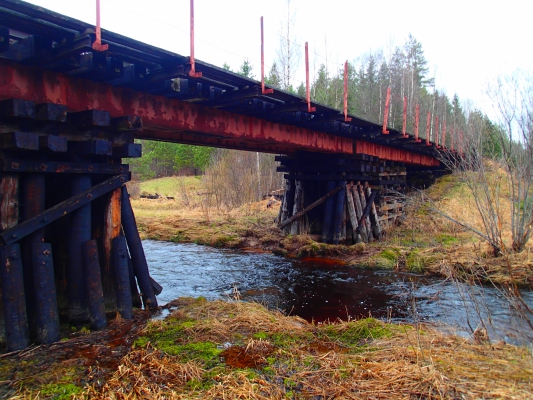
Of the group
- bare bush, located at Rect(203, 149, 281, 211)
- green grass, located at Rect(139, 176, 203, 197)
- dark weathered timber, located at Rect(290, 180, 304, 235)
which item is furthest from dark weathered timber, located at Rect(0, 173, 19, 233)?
green grass, located at Rect(139, 176, 203, 197)

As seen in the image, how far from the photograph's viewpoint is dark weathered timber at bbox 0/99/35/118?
4.50 m

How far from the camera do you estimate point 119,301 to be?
5.44m

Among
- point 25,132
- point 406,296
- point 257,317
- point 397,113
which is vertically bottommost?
point 406,296

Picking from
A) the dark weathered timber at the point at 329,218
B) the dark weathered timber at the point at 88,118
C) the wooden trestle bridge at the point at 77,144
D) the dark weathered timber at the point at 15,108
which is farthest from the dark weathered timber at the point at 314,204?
the dark weathered timber at the point at 15,108

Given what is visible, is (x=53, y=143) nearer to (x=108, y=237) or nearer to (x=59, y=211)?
(x=59, y=211)

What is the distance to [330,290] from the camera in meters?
8.59

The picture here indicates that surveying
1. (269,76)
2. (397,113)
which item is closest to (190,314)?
(269,76)

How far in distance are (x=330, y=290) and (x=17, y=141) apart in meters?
6.22

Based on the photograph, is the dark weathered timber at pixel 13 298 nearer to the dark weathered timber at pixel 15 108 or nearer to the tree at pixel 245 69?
the dark weathered timber at pixel 15 108

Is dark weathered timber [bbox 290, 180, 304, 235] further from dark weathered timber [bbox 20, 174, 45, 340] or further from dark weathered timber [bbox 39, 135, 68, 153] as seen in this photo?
dark weathered timber [bbox 20, 174, 45, 340]

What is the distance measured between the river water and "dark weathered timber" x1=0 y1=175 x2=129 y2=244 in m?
2.22

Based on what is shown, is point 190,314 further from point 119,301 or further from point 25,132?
point 25,132

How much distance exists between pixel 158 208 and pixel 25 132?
69.0 ft

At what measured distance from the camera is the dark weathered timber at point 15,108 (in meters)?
4.50
